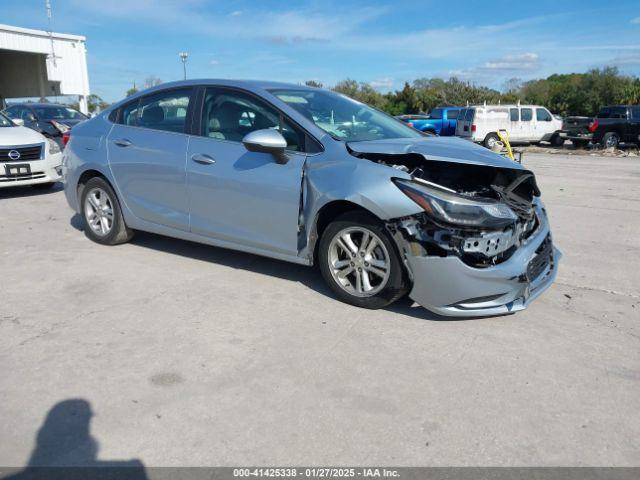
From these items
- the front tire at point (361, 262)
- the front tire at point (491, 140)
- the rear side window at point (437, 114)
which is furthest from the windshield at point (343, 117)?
the rear side window at point (437, 114)

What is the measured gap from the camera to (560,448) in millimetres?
2680

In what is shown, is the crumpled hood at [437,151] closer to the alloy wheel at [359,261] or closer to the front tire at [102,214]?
the alloy wheel at [359,261]

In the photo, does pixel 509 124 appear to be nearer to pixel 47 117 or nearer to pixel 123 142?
pixel 47 117

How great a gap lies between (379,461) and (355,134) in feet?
9.54

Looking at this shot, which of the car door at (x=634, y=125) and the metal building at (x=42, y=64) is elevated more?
the metal building at (x=42, y=64)

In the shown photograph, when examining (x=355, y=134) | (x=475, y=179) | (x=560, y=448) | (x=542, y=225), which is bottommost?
(x=560, y=448)

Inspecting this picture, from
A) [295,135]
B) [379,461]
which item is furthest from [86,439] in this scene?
[295,135]

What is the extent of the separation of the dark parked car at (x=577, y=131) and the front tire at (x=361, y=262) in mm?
21293

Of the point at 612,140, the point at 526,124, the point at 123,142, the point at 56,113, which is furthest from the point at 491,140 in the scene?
the point at 123,142

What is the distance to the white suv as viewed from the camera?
8844 millimetres

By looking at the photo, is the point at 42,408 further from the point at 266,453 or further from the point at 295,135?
the point at 295,135

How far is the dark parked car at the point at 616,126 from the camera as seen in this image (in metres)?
21.4

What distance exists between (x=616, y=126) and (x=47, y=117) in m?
19.9

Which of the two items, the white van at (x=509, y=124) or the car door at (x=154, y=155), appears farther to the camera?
the white van at (x=509, y=124)
